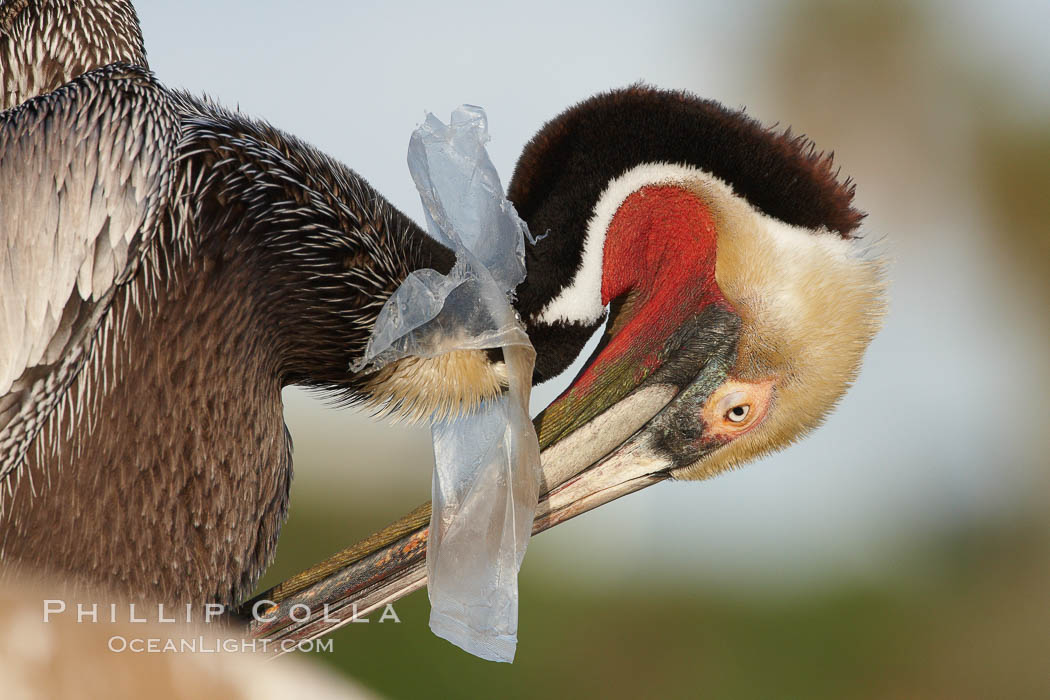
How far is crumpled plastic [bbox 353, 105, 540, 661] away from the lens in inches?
71.7

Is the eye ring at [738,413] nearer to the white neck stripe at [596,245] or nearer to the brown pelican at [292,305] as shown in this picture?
the brown pelican at [292,305]

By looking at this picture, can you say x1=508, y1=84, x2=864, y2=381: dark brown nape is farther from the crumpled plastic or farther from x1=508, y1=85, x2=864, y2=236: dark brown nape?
the crumpled plastic

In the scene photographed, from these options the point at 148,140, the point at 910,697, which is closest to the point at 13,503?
the point at 148,140

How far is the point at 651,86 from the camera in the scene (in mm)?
1994

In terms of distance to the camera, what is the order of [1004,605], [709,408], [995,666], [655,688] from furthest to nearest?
[1004,605] < [995,666] < [655,688] < [709,408]

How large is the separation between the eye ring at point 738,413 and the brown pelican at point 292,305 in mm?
18

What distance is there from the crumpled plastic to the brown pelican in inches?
3.1

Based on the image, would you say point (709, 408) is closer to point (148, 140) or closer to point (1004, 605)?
point (148, 140)

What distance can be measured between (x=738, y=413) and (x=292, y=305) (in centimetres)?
98

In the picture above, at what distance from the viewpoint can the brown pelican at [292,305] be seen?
1.65m

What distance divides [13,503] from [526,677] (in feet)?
17.6

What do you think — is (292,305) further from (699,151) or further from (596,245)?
(699,151)

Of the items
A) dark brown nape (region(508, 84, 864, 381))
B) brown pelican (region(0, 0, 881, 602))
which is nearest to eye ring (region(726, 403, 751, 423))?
brown pelican (region(0, 0, 881, 602))

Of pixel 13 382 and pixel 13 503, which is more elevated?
pixel 13 382
